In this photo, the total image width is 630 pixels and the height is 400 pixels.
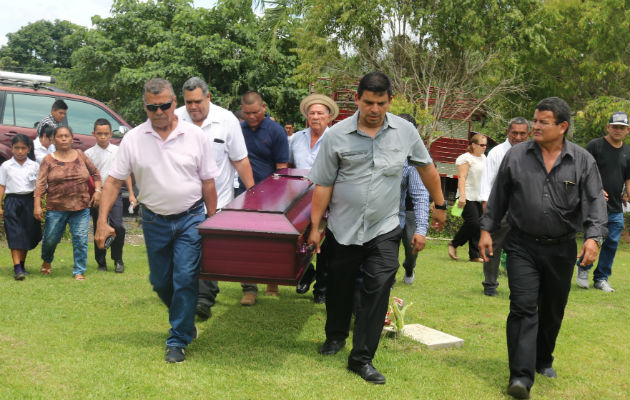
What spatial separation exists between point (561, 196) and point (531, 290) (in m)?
0.62

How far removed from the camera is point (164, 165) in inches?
167

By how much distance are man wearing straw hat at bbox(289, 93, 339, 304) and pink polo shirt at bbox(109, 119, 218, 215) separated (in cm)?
200

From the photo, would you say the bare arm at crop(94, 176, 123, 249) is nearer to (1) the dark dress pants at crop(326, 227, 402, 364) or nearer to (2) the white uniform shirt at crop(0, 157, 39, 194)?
(1) the dark dress pants at crop(326, 227, 402, 364)

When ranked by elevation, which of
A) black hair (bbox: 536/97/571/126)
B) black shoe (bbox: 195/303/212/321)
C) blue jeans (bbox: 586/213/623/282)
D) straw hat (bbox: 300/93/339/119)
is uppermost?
black hair (bbox: 536/97/571/126)

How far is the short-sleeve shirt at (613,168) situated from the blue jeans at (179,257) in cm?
537

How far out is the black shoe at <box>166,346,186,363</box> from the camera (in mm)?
4180

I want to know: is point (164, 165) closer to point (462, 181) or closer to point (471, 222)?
point (462, 181)

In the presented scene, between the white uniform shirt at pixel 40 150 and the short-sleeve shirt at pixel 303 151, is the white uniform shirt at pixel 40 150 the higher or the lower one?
the lower one

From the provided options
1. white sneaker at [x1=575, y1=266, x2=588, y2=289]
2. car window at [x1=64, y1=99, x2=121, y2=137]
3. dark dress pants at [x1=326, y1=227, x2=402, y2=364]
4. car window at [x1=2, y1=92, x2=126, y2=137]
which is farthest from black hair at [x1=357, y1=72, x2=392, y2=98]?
car window at [x1=2, y1=92, x2=126, y2=137]

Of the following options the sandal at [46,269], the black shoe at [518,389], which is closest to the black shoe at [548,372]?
the black shoe at [518,389]

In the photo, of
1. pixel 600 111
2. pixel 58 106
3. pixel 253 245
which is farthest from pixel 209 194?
pixel 600 111

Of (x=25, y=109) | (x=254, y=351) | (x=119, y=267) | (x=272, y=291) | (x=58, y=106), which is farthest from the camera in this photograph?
(x=25, y=109)

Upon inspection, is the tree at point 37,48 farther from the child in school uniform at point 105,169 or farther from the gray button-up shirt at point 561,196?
the gray button-up shirt at point 561,196

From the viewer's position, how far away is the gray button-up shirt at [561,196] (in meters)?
4.04
